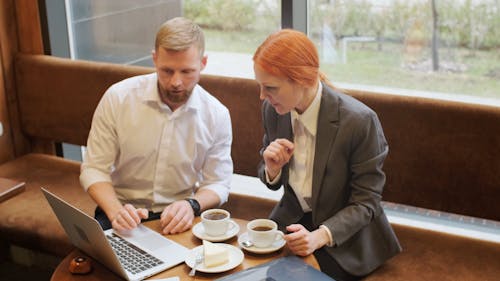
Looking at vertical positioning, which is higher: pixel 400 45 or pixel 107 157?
pixel 400 45

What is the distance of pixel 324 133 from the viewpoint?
2.16 meters

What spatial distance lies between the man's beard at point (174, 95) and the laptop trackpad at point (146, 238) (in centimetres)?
53

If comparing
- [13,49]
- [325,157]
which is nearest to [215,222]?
[325,157]

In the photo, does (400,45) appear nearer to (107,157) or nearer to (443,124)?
(443,124)

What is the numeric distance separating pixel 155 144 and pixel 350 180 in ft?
2.54

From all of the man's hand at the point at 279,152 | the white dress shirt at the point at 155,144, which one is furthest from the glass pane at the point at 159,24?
the man's hand at the point at 279,152

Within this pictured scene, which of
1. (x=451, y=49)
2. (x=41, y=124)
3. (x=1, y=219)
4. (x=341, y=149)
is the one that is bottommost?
(x=1, y=219)

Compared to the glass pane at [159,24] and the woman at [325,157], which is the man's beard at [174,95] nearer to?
the woman at [325,157]

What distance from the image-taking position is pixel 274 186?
229 cm

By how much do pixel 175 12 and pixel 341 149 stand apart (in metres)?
1.81

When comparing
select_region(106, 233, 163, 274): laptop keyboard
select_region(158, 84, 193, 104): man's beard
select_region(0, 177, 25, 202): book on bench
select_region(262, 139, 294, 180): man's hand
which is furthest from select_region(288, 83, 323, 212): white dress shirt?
select_region(0, 177, 25, 202): book on bench

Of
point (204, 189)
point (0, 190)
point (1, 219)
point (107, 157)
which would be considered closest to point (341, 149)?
→ point (204, 189)

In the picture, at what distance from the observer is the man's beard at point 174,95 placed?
2387mm

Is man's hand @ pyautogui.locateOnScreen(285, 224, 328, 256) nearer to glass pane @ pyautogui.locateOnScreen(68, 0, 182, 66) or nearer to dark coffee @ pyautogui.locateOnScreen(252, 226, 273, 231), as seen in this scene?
dark coffee @ pyautogui.locateOnScreen(252, 226, 273, 231)
